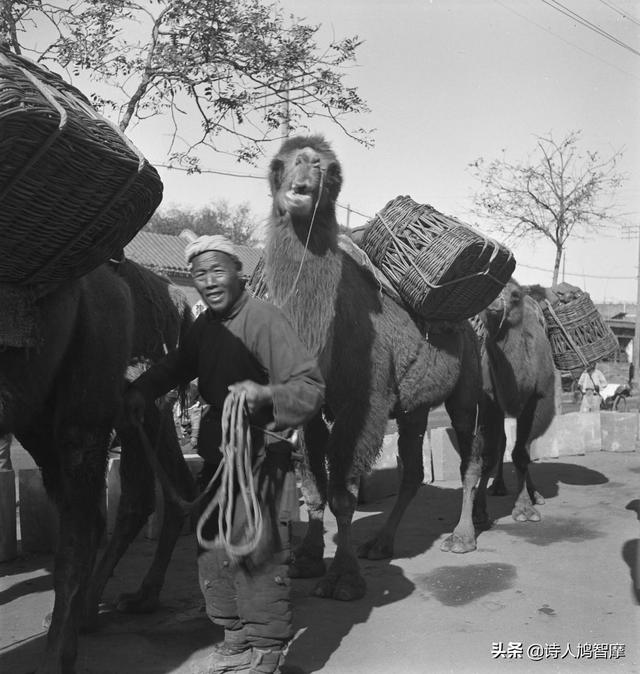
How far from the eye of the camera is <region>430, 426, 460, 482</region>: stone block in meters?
8.86

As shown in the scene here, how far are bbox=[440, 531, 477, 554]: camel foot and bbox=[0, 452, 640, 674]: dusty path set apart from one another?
7 centimetres

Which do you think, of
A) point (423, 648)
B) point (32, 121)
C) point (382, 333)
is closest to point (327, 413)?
point (382, 333)

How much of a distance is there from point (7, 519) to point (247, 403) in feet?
10.5

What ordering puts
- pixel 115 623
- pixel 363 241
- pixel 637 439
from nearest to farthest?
1. pixel 115 623
2. pixel 363 241
3. pixel 637 439

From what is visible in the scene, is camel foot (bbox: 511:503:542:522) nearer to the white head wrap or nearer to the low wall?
the low wall

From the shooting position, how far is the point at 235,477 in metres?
3.21

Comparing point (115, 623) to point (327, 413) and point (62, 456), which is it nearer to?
point (62, 456)

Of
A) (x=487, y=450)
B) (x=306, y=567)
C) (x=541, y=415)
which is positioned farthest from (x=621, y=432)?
Answer: (x=306, y=567)

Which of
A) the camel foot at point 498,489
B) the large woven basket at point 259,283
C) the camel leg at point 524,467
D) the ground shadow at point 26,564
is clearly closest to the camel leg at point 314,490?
the large woven basket at point 259,283

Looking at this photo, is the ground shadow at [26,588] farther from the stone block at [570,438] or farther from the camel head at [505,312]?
the stone block at [570,438]

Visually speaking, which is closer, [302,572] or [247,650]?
[247,650]

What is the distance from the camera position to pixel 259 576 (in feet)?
10.4

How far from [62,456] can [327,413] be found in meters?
2.26

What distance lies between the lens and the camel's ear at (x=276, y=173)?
14.9ft
